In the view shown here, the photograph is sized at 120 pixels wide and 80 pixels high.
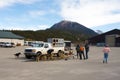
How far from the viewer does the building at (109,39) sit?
118m

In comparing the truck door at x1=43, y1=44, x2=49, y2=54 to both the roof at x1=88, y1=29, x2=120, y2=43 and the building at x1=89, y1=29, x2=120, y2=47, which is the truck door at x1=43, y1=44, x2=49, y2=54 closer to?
the building at x1=89, y1=29, x2=120, y2=47

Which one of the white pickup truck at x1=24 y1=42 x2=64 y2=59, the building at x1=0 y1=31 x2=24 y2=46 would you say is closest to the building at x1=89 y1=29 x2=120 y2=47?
the building at x1=0 y1=31 x2=24 y2=46

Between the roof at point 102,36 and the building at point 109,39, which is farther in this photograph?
the roof at point 102,36

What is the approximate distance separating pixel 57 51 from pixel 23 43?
7240 centimetres

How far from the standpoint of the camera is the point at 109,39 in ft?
403

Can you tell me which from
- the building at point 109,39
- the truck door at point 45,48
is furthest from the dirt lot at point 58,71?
the building at point 109,39

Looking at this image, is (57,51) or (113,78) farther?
(57,51)

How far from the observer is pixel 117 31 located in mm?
129875

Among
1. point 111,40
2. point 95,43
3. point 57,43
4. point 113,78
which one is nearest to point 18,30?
point 95,43

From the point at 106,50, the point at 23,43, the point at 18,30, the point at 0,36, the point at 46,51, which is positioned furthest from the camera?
the point at 18,30

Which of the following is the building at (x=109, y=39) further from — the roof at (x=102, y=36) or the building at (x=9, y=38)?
the building at (x=9, y=38)

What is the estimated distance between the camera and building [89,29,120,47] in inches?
4634

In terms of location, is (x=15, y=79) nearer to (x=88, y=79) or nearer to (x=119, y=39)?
(x=88, y=79)

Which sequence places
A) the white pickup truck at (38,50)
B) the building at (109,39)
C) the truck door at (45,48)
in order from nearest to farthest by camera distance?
the white pickup truck at (38,50)
the truck door at (45,48)
the building at (109,39)
